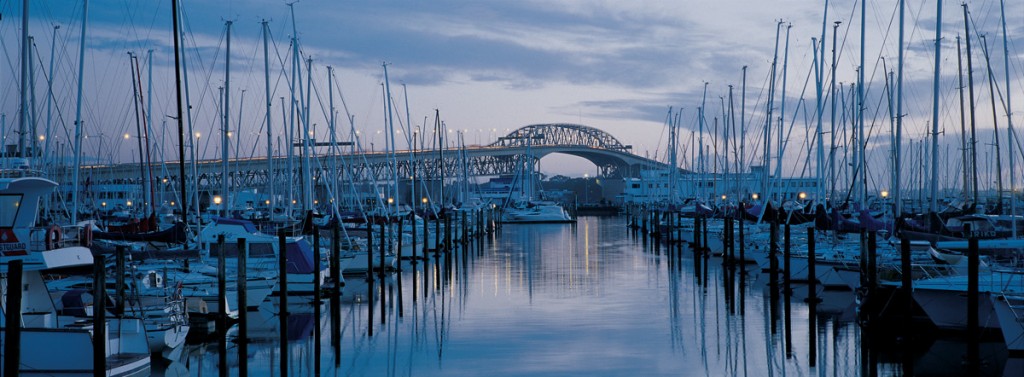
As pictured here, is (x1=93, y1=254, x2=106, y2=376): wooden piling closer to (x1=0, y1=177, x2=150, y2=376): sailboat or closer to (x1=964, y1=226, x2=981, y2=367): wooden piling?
(x1=0, y1=177, x2=150, y2=376): sailboat

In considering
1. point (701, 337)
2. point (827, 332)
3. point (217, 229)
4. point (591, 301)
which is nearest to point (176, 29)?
point (217, 229)

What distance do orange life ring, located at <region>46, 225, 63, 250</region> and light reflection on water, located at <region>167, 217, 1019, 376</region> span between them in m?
3.30

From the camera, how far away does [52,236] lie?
17016mm

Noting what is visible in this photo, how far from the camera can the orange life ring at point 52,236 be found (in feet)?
55.5

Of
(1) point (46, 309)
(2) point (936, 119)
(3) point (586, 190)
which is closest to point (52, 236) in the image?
(1) point (46, 309)

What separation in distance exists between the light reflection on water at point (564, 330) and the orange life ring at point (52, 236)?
3.30m

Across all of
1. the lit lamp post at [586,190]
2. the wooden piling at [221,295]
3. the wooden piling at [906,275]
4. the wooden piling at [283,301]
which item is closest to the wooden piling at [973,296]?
the wooden piling at [906,275]

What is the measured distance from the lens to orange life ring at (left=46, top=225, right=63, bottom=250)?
55.5 feet

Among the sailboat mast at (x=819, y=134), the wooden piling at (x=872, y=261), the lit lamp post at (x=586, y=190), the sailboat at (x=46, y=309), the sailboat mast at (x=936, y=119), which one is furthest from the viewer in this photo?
the lit lamp post at (x=586, y=190)

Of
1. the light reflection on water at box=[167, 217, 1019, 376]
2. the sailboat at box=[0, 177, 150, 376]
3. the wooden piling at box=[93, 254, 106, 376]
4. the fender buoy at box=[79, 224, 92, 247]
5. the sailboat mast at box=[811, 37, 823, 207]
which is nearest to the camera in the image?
the wooden piling at box=[93, 254, 106, 376]

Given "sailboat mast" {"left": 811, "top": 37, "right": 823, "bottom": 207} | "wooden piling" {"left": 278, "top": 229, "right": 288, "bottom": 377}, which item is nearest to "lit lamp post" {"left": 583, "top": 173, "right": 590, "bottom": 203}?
"sailboat mast" {"left": 811, "top": 37, "right": 823, "bottom": 207}

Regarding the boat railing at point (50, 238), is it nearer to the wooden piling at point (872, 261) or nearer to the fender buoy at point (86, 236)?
the fender buoy at point (86, 236)

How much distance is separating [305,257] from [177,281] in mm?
6498

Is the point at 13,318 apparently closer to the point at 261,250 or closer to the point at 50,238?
the point at 50,238
